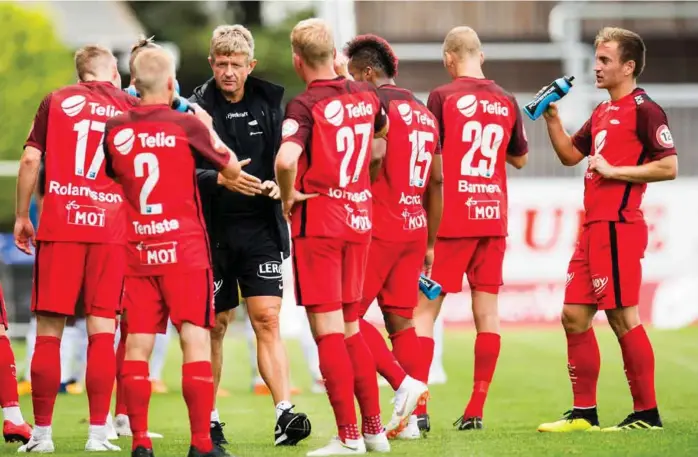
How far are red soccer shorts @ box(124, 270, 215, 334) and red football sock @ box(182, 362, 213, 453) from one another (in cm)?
23

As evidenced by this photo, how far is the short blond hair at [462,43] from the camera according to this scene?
9320 millimetres

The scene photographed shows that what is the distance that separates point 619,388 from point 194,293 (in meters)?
5.60

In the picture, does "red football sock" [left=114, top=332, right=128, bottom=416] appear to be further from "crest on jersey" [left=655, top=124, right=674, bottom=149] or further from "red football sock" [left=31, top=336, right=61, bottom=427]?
"crest on jersey" [left=655, top=124, right=674, bottom=149]

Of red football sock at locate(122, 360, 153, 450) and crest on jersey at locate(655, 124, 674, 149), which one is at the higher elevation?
crest on jersey at locate(655, 124, 674, 149)

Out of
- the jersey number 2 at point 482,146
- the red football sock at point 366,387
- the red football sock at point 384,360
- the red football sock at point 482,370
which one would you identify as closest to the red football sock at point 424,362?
the red football sock at point 482,370

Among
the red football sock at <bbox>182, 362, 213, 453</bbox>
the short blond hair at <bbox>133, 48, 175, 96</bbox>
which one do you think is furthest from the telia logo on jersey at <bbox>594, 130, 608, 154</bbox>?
the red football sock at <bbox>182, 362, 213, 453</bbox>

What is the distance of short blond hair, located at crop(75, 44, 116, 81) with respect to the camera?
8695mm

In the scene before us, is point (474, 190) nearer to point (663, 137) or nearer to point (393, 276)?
point (393, 276)

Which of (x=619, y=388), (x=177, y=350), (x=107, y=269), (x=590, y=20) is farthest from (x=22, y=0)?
(x=107, y=269)

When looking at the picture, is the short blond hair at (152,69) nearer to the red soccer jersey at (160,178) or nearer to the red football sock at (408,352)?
the red soccer jersey at (160,178)

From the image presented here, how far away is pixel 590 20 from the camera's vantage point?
26.4 metres

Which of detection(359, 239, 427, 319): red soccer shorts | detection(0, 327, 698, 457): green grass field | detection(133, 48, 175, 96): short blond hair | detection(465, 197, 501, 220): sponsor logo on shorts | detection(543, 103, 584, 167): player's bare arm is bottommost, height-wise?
detection(0, 327, 698, 457): green grass field

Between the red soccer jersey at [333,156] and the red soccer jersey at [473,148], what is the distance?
1456mm

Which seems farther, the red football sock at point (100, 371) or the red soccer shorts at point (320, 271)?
the red football sock at point (100, 371)
